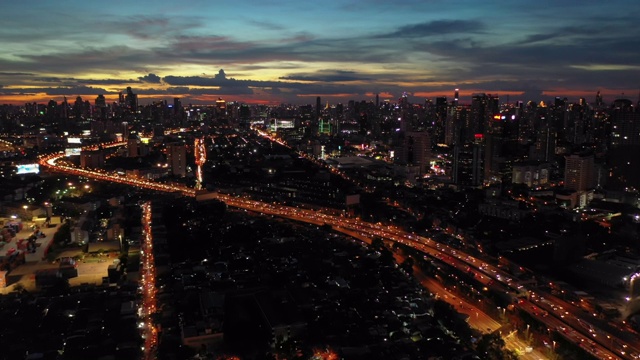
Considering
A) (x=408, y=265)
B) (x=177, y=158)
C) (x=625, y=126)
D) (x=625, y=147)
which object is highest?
(x=625, y=126)

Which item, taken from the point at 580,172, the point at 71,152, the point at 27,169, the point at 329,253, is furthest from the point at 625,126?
Answer: the point at 71,152

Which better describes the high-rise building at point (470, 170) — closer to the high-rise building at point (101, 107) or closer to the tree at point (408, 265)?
the tree at point (408, 265)

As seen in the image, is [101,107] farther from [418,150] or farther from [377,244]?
[377,244]

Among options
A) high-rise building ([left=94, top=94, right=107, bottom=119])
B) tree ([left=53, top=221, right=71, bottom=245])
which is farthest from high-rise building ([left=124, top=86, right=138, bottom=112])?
tree ([left=53, top=221, right=71, bottom=245])

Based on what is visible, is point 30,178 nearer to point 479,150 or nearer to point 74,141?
point 74,141

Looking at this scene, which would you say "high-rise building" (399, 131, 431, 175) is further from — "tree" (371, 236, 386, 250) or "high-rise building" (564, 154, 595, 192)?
"tree" (371, 236, 386, 250)

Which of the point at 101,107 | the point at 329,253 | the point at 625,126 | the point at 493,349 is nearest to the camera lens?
the point at 493,349

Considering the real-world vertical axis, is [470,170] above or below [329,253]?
above
